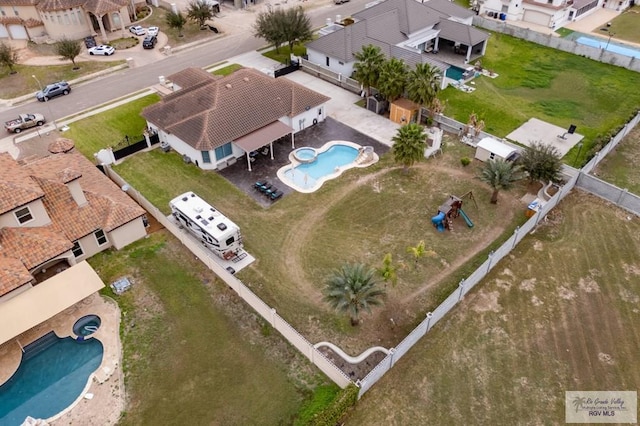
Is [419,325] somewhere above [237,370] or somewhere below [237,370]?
above

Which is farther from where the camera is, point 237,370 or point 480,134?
point 480,134

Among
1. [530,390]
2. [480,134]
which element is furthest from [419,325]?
[480,134]

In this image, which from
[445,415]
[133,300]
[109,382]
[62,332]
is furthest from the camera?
[133,300]

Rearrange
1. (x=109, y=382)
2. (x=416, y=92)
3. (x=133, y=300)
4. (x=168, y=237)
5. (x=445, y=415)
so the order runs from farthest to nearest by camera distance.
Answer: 1. (x=416, y=92)
2. (x=168, y=237)
3. (x=133, y=300)
4. (x=109, y=382)
5. (x=445, y=415)

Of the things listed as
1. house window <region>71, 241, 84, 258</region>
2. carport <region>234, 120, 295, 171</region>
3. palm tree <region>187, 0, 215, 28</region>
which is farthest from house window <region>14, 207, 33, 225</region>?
palm tree <region>187, 0, 215, 28</region>

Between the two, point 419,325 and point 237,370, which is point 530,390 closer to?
point 419,325

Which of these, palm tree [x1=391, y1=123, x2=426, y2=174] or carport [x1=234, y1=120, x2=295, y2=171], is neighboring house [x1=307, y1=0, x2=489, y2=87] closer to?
carport [x1=234, y1=120, x2=295, y2=171]
